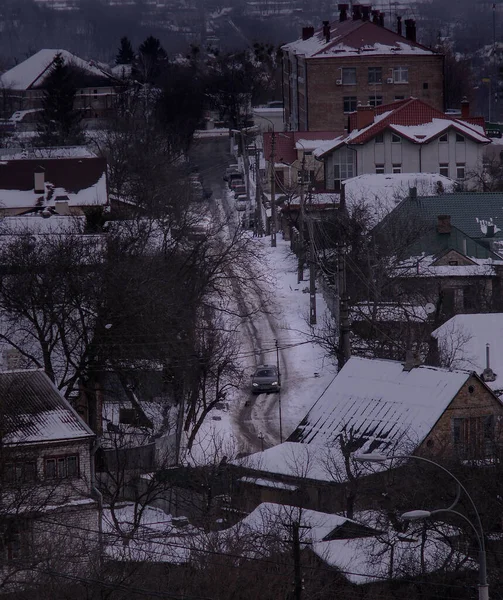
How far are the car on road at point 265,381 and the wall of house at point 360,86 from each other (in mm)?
29677

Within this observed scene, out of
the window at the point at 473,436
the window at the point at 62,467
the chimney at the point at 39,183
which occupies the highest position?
the chimney at the point at 39,183

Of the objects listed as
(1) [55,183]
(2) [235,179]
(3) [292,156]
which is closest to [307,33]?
(2) [235,179]

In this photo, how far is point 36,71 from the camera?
77000mm

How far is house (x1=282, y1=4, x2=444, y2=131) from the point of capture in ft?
178

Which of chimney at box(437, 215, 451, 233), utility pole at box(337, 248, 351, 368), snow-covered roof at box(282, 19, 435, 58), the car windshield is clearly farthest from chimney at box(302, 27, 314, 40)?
utility pole at box(337, 248, 351, 368)

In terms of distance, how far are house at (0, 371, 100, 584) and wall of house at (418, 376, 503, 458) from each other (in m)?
4.09

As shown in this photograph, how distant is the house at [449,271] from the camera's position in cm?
2747

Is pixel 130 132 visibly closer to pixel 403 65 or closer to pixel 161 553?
pixel 403 65

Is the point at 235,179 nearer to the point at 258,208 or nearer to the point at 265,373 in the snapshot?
the point at 258,208

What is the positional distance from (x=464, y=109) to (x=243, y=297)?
18.4m

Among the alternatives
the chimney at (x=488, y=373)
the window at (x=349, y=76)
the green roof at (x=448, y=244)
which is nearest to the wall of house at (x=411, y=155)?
the green roof at (x=448, y=244)

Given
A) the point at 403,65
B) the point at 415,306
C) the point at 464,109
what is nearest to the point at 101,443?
the point at 415,306

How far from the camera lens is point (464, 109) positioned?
4688cm

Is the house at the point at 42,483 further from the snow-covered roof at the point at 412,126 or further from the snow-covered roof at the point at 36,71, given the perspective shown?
the snow-covered roof at the point at 36,71
